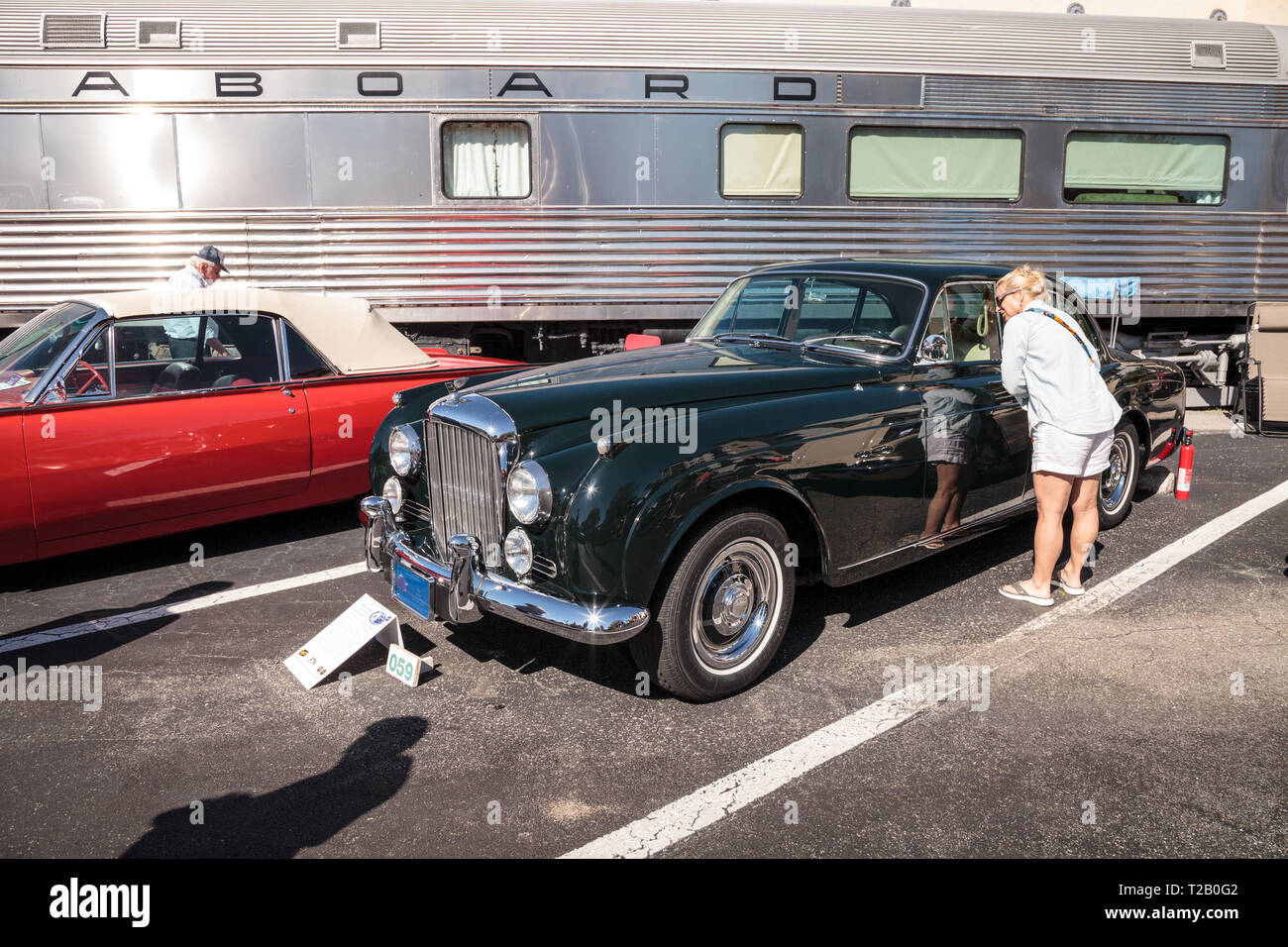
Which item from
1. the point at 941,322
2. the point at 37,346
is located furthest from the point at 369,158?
the point at 941,322

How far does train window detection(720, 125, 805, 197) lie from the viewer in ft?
27.5

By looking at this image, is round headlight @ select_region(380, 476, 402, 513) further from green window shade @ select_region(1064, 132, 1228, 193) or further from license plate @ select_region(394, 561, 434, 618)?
green window shade @ select_region(1064, 132, 1228, 193)

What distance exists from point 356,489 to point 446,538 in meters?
2.25

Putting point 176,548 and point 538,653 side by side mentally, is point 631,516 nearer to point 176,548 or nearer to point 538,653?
point 538,653

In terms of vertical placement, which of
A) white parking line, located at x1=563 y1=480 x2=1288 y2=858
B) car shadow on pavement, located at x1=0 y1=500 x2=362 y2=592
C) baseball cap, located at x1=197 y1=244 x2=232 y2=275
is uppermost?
baseball cap, located at x1=197 y1=244 x2=232 y2=275

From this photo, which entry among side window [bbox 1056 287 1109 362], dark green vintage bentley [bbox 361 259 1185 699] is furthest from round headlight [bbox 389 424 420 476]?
side window [bbox 1056 287 1109 362]

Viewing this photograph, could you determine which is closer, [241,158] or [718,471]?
[718,471]

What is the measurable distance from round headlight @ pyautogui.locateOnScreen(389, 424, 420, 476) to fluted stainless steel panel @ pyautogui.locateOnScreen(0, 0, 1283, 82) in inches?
197

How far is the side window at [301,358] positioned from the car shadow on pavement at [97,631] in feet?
4.82

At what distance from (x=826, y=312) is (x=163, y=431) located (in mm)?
3513

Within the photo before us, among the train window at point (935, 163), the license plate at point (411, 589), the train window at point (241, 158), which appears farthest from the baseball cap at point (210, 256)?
the train window at point (935, 163)

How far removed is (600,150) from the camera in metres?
8.23

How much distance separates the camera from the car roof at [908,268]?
471 centimetres
